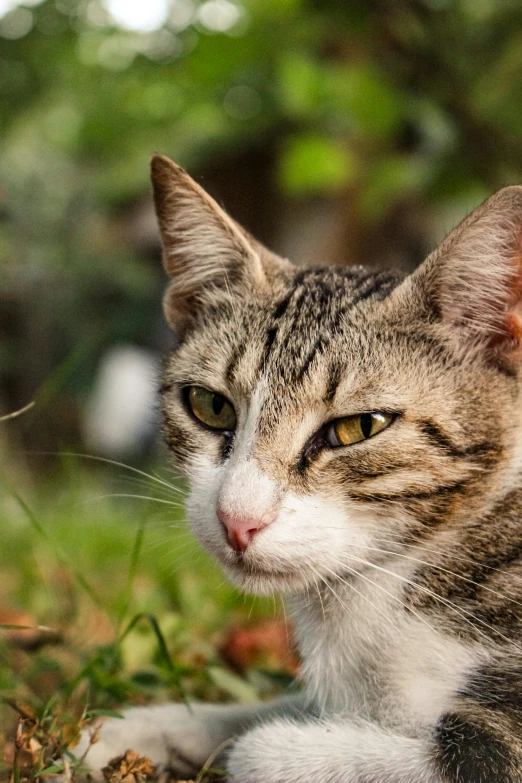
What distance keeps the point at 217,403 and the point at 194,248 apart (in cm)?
56

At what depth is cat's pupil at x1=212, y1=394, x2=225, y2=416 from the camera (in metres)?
2.17

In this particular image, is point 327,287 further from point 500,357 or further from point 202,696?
point 202,696

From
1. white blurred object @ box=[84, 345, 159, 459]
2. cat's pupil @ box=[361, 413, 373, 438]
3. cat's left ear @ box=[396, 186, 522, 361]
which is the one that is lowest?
white blurred object @ box=[84, 345, 159, 459]

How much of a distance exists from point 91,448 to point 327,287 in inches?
303

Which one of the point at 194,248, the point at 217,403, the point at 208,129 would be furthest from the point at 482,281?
the point at 208,129

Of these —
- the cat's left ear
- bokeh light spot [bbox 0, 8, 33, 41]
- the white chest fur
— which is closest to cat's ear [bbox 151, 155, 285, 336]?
the cat's left ear

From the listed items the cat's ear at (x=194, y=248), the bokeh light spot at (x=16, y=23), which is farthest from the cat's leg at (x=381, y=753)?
the bokeh light spot at (x=16, y=23)

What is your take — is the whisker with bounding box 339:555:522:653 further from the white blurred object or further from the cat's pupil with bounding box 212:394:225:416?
the white blurred object

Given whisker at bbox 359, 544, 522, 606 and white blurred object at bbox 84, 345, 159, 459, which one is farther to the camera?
white blurred object at bbox 84, 345, 159, 459

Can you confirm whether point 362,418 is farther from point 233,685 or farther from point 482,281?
point 233,685

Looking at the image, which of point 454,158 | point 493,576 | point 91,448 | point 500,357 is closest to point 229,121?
point 454,158

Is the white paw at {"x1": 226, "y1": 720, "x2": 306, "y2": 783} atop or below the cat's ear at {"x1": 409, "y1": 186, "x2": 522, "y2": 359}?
below

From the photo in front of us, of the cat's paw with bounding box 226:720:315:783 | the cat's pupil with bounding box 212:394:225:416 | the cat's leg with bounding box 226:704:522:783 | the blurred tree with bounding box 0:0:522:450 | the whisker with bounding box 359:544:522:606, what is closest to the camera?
the cat's leg with bounding box 226:704:522:783

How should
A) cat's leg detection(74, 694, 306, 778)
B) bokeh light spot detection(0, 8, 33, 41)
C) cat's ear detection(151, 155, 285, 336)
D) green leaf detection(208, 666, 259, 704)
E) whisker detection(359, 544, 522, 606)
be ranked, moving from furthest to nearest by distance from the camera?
bokeh light spot detection(0, 8, 33, 41) < green leaf detection(208, 666, 259, 704) < cat's ear detection(151, 155, 285, 336) < cat's leg detection(74, 694, 306, 778) < whisker detection(359, 544, 522, 606)
